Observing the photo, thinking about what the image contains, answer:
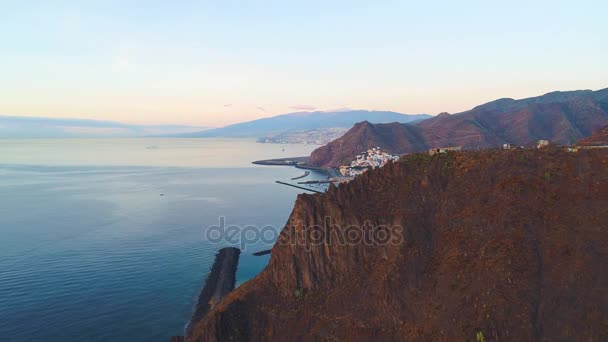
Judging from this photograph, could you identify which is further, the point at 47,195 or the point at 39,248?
the point at 47,195

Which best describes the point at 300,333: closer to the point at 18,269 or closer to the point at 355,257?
the point at 355,257

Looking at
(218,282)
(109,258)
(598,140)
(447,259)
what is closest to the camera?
(447,259)

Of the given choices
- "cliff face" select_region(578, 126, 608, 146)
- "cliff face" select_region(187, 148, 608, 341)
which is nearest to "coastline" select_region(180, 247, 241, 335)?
"cliff face" select_region(187, 148, 608, 341)

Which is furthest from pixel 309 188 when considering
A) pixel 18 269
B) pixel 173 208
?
pixel 18 269

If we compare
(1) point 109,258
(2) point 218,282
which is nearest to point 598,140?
(2) point 218,282

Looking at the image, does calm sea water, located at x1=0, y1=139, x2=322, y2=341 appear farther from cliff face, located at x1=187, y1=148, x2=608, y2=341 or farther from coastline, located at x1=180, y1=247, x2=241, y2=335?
cliff face, located at x1=187, y1=148, x2=608, y2=341

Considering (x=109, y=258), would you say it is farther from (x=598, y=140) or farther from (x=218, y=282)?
(x=598, y=140)

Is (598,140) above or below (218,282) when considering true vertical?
above

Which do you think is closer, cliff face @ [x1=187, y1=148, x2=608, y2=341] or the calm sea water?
cliff face @ [x1=187, y1=148, x2=608, y2=341]
